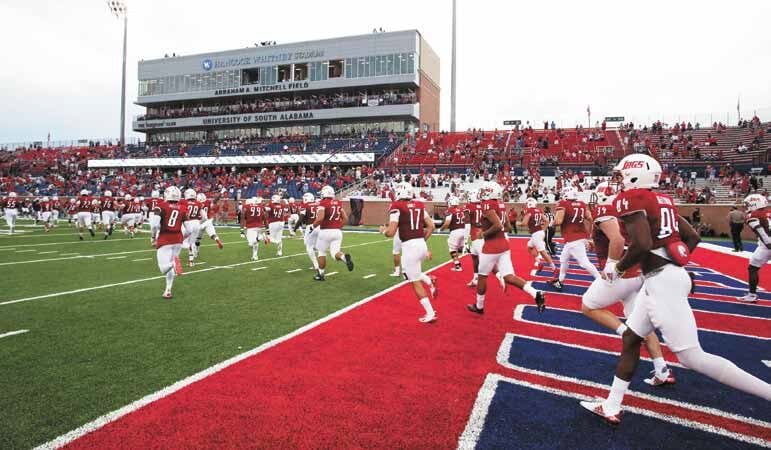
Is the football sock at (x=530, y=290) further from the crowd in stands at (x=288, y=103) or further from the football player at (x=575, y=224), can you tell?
the crowd in stands at (x=288, y=103)

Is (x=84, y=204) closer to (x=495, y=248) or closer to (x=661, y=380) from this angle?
(x=495, y=248)

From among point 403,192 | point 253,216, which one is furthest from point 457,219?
point 253,216

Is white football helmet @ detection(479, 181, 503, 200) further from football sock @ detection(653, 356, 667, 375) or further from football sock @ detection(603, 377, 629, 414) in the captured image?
football sock @ detection(603, 377, 629, 414)

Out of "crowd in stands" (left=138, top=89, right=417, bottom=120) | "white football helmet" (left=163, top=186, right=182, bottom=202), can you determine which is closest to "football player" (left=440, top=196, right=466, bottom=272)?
"white football helmet" (left=163, top=186, right=182, bottom=202)

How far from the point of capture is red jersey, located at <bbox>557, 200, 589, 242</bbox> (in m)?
8.34

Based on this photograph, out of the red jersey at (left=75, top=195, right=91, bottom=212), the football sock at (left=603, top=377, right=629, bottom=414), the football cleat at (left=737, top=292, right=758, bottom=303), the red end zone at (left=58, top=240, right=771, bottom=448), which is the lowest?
the red end zone at (left=58, top=240, right=771, bottom=448)

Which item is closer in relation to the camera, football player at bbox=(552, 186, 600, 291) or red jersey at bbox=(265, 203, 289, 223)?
football player at bbox=(552, 186, 600, 291)

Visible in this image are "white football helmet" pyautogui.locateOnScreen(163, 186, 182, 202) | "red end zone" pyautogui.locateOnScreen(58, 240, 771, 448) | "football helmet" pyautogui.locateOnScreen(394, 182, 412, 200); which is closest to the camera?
"red end zone" pyautogui.locateOnScreen(58, 240, 771, 448)

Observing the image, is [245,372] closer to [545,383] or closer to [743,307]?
[545,383]

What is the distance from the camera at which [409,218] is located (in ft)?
21.3

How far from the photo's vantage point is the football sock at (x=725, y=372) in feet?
9.87

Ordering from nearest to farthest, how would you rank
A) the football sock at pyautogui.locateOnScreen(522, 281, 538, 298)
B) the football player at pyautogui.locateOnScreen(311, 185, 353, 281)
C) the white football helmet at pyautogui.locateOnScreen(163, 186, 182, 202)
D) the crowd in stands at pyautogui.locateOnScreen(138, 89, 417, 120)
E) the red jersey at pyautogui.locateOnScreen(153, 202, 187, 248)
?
the football sock at pyautogui.locateOnScreen(522, 281, 538, 298)
the red jersey at pyautogui.locateOnScreen(153, 202, 187, 248)
the white football helmet at pyautogui.locateOnScreen(163, 186, 182, 202)
the football player at pyautogui.locateOnScreen(311, 185, 353, 281)
the crowd in stands at pyautogui.locateOnScreen(138, 89, 417, 120)

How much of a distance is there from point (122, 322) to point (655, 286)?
6537 millimetres

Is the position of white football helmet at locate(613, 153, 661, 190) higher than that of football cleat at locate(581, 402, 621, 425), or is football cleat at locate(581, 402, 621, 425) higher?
white football helmet at locate(613, 153, 661, 190)
